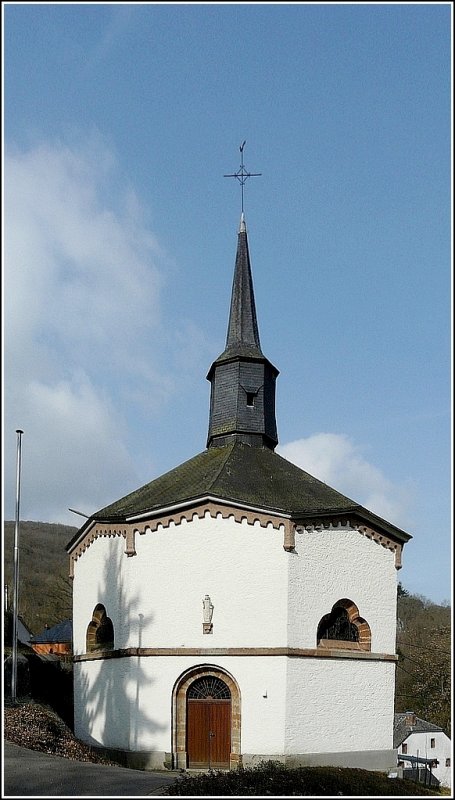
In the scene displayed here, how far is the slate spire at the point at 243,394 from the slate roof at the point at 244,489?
0.46 meters

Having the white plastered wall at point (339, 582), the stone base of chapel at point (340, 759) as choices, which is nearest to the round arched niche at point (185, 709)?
the stone base of chapel at point (340, 759)

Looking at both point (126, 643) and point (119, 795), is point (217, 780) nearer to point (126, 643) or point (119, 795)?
point (119, 795)

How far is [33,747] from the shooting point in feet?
52.3

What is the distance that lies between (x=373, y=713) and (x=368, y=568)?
11.8ft

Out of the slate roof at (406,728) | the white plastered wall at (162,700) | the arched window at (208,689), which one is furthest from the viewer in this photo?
the slate roof at (406,728)

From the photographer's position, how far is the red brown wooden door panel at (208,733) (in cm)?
1838

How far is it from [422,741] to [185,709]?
31.3m

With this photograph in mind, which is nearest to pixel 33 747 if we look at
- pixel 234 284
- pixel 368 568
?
pixel 368 568

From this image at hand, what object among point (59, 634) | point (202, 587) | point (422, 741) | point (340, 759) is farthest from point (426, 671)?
point (202, 587)

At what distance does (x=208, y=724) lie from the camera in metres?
18.6

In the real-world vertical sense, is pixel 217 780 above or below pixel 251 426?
below

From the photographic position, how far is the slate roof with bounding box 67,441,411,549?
1959 centimetres

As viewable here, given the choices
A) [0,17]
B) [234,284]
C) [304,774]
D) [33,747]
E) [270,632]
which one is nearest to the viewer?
[0,17]

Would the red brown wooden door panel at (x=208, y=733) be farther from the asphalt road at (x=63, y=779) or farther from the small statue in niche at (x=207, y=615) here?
the asphalt road at (x=63, y=779)
